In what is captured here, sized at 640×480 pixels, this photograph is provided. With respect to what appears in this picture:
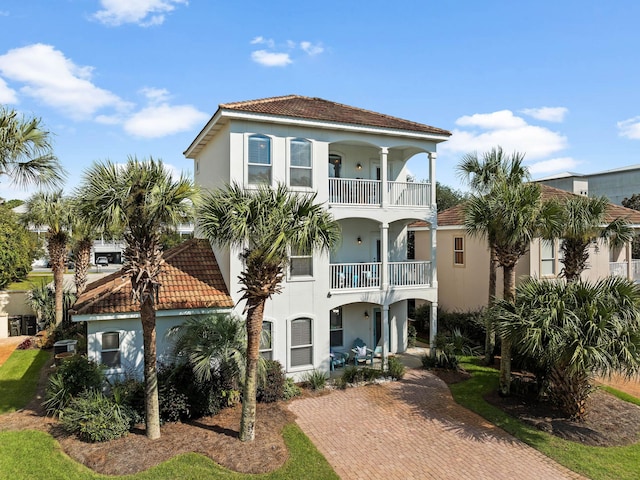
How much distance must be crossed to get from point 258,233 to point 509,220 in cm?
853

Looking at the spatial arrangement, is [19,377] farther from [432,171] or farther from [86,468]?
[432,171]

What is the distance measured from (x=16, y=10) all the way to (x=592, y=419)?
68.0 ft

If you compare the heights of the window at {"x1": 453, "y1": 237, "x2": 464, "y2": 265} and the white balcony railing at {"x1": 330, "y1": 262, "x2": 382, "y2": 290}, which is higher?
the window at {"x1": 453, "y1": 237, "x2": 464, "y2": 265}

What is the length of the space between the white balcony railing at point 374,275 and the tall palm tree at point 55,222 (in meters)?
13.0

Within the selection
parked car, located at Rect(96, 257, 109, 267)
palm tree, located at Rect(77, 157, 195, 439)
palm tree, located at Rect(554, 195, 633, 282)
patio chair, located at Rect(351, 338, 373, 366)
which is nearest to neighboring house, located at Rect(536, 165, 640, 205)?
palm tree, located at Rect(554, 195, 633, 282)

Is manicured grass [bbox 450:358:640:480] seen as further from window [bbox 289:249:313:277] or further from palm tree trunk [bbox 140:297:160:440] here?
palm tree trunk [bbox 140:297:160:440]

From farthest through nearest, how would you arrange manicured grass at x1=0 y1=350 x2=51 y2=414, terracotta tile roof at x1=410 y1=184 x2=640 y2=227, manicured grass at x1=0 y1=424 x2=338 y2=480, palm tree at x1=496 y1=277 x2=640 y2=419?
terracotta tile roof at x1=410 y1=184 x2=640 y2=227, manicured grass at x1=0 y1=350 x2=51 y2=414, palm tree at x1=496 y1=277 x2=640 y2=419, manicured grass at x1=0 y1=424 x2=338 y2=480

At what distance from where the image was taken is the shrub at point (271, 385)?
12734mm

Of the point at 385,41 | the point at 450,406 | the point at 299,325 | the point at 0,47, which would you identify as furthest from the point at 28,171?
the point at 450,406

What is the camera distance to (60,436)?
33.0 ft

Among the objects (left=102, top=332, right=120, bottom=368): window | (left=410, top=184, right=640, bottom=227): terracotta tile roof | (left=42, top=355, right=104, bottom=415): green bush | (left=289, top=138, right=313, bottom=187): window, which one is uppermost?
(left=289, top=138, right=313, bottom=187): window

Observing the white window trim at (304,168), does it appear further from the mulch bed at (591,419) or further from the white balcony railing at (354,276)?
the mulch bed at (591,419)

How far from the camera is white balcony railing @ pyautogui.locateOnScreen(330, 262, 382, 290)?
51.8 feet

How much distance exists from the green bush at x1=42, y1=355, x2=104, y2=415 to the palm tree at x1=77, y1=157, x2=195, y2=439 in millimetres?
2486
